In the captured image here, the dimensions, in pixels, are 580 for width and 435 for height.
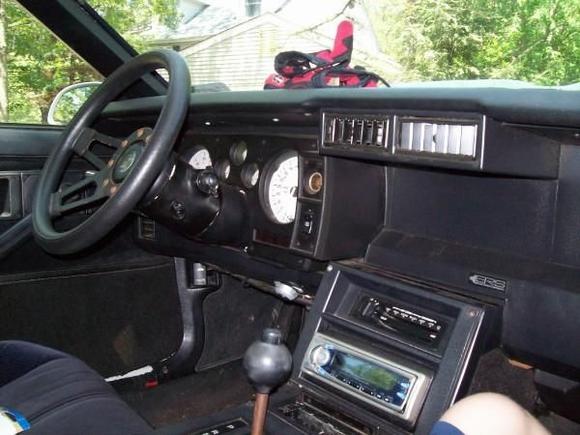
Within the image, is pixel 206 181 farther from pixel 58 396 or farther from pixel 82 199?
pixel 58 396

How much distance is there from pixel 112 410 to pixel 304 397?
540 millimetres

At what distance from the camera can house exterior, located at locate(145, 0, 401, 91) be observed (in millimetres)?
2293

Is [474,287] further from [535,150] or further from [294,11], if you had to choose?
[294,11]

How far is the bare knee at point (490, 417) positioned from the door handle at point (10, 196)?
1696 mm

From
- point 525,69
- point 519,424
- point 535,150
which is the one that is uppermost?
point 525,69

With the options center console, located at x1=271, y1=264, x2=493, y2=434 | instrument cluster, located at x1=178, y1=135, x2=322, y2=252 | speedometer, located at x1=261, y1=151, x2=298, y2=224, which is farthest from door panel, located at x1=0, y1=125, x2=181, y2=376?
center console, located at x1=271, y1=264, x2=493, y2=434

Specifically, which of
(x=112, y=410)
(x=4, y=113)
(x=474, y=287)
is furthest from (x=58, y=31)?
(x=474, y=287)

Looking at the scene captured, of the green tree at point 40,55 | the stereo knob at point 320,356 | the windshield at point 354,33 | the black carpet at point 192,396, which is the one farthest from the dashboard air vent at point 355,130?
the black carpet at point 192,396

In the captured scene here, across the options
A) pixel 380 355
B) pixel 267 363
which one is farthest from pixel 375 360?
pixel 267 363

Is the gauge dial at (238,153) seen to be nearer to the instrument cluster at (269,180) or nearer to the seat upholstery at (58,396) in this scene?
the instrument cluster at (269,180)

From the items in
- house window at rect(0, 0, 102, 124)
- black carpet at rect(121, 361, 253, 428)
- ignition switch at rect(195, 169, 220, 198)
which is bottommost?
black carpet at rect(121, 361, 253, 428)

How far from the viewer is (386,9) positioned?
2.38 m

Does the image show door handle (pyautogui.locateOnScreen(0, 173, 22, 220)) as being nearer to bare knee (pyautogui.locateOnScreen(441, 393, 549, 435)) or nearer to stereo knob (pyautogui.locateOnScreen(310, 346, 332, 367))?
stereo knob (pyautogui.locateOnScreen(310, 346, 332, 367))

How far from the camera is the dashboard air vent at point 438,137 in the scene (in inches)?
53.3
